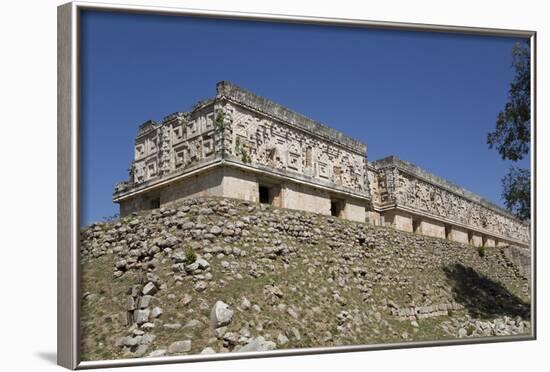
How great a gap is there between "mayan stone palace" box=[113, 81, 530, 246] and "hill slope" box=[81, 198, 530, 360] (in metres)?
0.81

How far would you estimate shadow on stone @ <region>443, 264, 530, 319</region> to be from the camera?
1001 cm

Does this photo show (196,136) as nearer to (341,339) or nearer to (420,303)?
(341,339)

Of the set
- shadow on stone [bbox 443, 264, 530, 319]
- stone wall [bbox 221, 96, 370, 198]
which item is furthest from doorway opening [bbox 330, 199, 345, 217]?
shadow on stone [bbox 443, 264, 530, 319]

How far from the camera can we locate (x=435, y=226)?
54.2ft

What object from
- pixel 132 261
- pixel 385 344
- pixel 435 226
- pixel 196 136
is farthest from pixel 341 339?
pixel 435 226

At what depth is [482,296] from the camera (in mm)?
10891

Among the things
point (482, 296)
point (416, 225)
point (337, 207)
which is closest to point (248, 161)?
point (337, 207)

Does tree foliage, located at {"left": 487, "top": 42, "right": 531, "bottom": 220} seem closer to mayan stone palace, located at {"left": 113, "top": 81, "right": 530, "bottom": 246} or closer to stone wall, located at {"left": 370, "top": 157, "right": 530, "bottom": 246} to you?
mayan stone palace, located at {"left": 113, "top": 81, "right": 530, "bottom": 246}

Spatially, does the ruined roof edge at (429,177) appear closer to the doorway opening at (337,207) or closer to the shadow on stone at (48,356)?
the doorway opening at (337,207)

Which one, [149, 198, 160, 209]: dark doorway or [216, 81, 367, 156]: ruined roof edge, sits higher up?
[216, 81, 367, 156]: ruined roof edge

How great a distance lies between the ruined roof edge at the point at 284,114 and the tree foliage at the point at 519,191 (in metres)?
4.04

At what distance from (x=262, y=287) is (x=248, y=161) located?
A: 8.98ft

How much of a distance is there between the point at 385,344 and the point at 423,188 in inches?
385

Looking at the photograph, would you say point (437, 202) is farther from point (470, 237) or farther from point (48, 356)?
point (48, 356)
